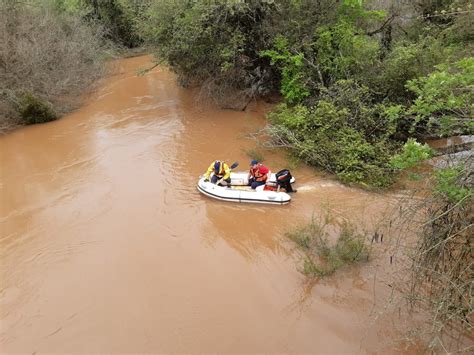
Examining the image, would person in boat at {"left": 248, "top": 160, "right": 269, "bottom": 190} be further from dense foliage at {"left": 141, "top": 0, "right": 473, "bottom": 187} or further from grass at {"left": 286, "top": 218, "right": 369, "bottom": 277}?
grass at {"left": 286, "top": 218, "right": 369, "bottom": 277}

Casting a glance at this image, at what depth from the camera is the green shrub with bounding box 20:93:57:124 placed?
15.3 m

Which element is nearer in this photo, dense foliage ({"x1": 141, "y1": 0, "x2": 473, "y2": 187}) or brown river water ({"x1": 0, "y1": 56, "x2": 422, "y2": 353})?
brown river water ({"x1": 0, "y1": 56, "x2": 422, "y2": 353})

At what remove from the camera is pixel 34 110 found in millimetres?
15430

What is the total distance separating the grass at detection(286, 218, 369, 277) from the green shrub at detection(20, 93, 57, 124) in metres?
11.7

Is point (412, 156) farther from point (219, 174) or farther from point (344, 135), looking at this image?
point (344, 135)

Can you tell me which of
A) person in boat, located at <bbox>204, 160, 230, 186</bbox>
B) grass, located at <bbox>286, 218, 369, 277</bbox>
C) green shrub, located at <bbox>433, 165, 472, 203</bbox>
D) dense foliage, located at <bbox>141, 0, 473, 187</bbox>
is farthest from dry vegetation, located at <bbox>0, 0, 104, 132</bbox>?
green shrub, located at <bbox>433, 165, 472, 203</bbox>

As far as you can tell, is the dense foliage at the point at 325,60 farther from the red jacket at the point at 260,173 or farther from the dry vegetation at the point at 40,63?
the dry vegetation at the point at 40,63

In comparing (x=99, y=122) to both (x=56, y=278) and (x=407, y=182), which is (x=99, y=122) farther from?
(x=407, y=182)

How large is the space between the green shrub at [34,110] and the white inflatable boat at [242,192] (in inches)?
339

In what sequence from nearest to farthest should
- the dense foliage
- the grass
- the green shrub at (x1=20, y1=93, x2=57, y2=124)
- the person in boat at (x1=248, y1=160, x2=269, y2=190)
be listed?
the grass
the person in boat at (x1=248, y1=160, x2=269, y2=190)
the dense foliage
the green shrub at (x1=20, y1=93, x2=57, y2=124)

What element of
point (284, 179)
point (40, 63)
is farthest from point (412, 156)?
point (40, 63)

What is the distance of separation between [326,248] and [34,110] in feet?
42.0

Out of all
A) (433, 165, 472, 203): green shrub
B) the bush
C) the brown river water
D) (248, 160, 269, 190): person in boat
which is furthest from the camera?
the bush

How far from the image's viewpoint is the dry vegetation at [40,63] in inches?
608
